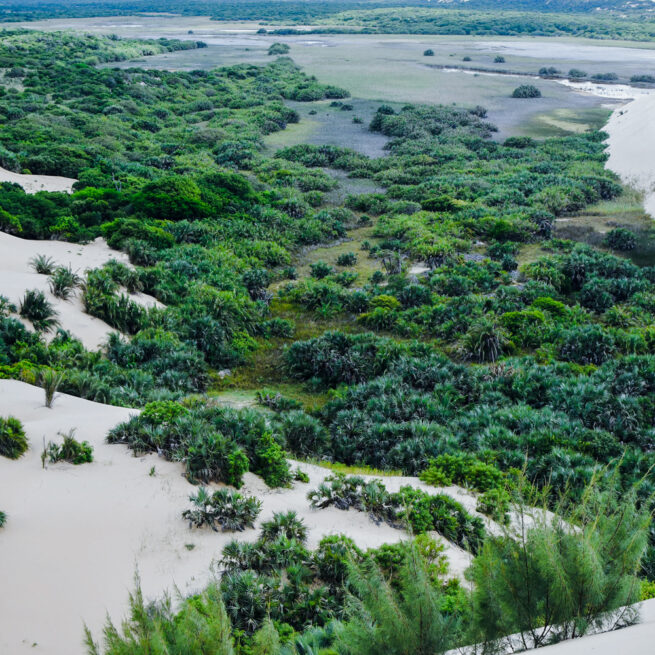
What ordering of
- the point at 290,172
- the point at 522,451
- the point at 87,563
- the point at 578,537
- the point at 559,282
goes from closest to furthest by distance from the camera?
the point at 578,537
the point at 87,563
the point at 522,451
the point at 559,282
the point at 290,172

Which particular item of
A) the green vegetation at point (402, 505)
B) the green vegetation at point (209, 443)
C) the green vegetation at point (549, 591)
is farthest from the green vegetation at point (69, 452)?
the green vegetation at point (549, 591)

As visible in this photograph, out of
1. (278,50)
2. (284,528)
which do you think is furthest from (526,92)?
(284,528)

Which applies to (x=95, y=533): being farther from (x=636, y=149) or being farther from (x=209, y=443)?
(x=636, y=149)

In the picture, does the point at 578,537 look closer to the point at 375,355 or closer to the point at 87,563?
the point at 87,563

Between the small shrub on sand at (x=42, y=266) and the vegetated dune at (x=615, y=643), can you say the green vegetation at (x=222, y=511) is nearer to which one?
the vegetated dune at (x=615, y=643)

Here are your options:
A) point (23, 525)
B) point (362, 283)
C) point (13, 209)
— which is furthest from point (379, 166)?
point (23, 525)

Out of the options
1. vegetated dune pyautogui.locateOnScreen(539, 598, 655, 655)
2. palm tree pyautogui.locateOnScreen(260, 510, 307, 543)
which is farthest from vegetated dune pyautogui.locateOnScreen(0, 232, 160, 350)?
vegetated dune pyautogui.locateOnScreen(539, 598, 655, 655)

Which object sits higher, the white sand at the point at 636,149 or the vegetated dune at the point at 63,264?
the white sand at the point at 636,149
